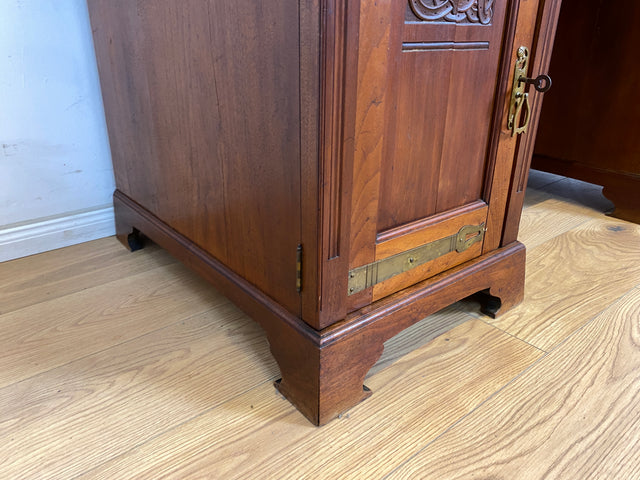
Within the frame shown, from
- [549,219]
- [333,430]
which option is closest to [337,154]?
[333,430]

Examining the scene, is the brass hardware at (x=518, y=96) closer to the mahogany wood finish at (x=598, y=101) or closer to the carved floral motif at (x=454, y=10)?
the carved floral motif at (x=454, y=10)

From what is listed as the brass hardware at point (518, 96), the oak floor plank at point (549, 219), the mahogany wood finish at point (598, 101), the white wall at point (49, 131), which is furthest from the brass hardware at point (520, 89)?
the white wall at point (49, 131)

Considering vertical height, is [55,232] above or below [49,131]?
below

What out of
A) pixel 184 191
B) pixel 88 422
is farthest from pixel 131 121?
pixel 88 422

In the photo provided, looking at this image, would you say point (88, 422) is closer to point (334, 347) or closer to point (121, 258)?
point (334, 347)

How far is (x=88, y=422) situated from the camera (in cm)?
70

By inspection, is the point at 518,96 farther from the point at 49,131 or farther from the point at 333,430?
the point at 49,131

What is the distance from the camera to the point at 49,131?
1.15m

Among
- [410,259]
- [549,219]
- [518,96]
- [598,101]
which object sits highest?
[518,96]

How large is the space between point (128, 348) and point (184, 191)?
303 mm

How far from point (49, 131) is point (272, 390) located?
33.3 inches

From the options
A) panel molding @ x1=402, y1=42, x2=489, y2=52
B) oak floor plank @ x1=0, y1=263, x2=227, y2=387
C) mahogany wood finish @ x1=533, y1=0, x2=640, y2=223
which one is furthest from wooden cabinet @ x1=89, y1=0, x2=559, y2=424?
mahogany wood finish @ x1=533, y1=0, x2=640, y2=223

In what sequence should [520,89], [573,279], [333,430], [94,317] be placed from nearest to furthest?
[333,430]
[520,89]
[94,317]
[573,279]

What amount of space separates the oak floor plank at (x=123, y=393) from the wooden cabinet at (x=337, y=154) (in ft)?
0.33
